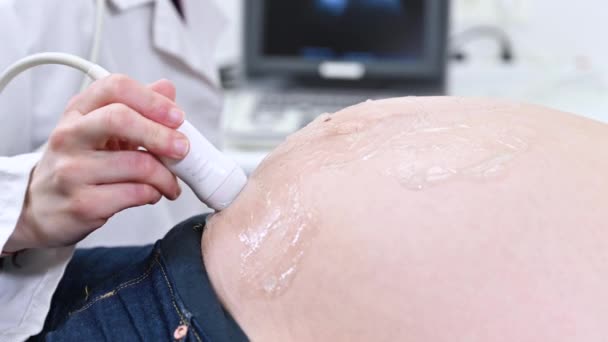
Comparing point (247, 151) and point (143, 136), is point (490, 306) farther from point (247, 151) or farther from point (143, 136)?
point (247, 151)

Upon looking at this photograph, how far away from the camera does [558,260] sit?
19.4 inches

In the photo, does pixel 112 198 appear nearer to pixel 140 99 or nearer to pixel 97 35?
pixel 140 99

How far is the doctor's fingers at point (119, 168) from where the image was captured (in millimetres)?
570

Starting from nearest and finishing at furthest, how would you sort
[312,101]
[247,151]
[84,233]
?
1. [84,233]
2. [247,151]
3. [312,101]

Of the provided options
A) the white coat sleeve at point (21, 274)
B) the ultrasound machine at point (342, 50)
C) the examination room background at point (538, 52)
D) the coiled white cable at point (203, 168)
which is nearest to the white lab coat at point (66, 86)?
the white coat sleeve at point (21, 274)

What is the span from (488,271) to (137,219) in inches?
23.0

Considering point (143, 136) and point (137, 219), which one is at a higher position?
point (143, 136)


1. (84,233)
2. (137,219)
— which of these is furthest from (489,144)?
(137,219)

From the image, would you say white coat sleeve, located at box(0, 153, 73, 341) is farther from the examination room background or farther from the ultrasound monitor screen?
the examination room background

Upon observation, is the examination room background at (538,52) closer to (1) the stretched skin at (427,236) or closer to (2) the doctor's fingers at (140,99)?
(1) the stretched skin at (427,236)

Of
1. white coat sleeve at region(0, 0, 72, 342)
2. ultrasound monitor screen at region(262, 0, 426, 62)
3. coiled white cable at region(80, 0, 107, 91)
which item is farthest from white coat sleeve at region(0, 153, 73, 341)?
ultrasound monitor screen at region(262, 0, 426, 62)

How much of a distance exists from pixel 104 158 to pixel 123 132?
4 centimetres

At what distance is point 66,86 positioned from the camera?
0.89m

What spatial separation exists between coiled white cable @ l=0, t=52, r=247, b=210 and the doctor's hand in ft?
0.04
